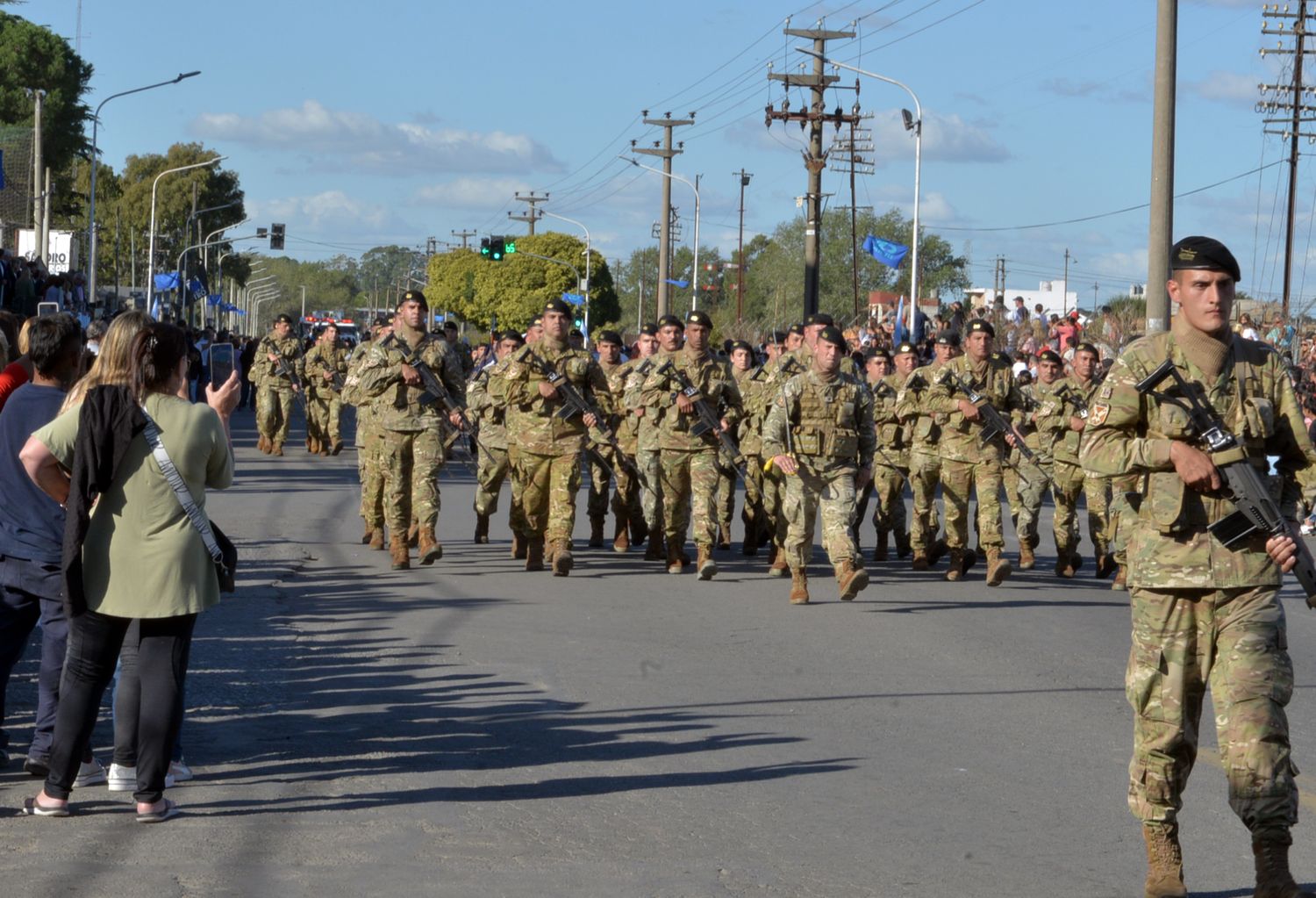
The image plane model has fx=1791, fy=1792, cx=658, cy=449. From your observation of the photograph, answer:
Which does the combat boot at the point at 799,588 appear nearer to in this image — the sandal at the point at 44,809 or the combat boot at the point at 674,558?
the combat boot at the point at 674,558

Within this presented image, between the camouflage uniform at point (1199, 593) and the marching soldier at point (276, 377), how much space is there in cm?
2245

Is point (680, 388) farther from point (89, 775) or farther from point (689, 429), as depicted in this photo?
point (89, 775)

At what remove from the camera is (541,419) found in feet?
45.8

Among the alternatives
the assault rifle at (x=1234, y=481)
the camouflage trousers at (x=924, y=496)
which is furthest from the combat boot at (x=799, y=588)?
the assault rifle at (x=1234, y=481)

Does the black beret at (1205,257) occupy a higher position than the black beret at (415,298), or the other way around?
the black beret at (415,298)

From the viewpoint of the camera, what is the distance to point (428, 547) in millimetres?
13812

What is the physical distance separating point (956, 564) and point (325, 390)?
1443 cm

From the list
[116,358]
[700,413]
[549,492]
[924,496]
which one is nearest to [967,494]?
[924,496]

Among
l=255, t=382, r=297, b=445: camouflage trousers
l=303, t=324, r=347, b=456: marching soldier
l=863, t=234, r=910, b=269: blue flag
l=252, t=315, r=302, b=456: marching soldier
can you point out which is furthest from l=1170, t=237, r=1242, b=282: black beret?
l=863, t=234, r=910, b=269: blue flag

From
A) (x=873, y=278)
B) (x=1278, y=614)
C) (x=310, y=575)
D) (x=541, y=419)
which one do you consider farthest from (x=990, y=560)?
(x=873, y=278)

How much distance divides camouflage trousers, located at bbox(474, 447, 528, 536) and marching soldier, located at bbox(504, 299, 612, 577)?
0.24 m

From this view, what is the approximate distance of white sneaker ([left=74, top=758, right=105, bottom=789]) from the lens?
22.1ft

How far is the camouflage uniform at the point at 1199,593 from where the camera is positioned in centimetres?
534

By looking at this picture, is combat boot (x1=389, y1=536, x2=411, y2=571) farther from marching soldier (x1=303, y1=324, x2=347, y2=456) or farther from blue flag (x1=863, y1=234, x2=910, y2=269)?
blue flag (x1=863, y1=234, x2=910, y2=269)
